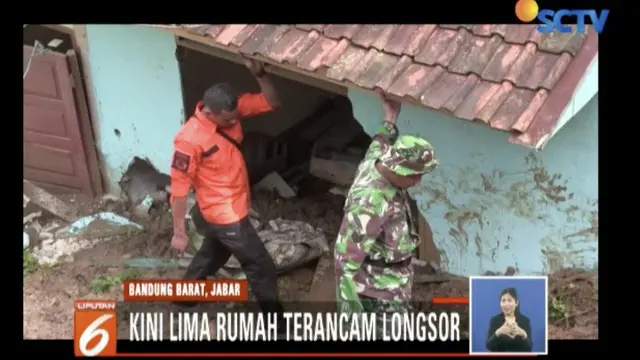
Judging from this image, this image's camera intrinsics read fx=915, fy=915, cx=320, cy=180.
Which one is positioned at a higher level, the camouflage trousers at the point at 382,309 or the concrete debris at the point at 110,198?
the concrete debris at the point at 110,198

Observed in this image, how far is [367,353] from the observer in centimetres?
655

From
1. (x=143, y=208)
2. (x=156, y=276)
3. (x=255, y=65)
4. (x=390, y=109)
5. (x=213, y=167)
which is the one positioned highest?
(x=255, y=65)

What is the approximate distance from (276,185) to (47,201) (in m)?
1.99

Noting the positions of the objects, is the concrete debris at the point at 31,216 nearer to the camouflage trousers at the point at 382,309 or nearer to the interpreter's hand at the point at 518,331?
the camouflage trousers at the point at 382,309

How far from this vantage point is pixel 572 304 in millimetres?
6812

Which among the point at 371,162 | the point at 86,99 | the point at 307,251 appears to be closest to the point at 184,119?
the point at 86,99

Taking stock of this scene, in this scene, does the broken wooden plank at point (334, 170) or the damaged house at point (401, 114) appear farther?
the broken wooden plank at point (334, 170)

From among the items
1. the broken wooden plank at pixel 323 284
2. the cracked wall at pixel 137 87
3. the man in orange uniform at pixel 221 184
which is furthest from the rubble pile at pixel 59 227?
the broken wooden plank at pixel 323 284

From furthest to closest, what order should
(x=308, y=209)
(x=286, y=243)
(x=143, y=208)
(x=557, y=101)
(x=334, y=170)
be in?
1. (x=334, y=170)
2. (x=308, y=209)
3. (x=143, y=208)
4. (x=286, y=243)
5. (x=557, y=101)

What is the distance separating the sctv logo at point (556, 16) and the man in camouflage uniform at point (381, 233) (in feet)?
3.64

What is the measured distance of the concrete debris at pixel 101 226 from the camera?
778 cm

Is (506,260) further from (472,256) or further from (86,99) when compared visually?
(86,99)

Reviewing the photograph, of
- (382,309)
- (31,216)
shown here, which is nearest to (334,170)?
(382,309)

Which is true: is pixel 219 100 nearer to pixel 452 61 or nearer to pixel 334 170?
pixel 452 61
